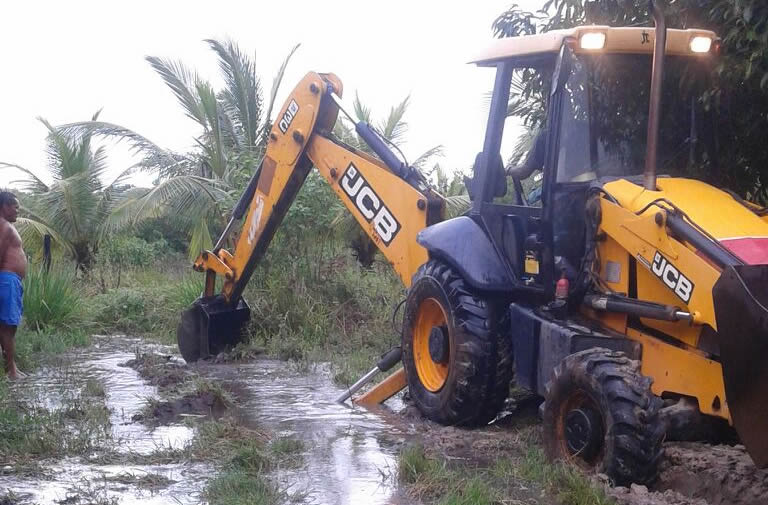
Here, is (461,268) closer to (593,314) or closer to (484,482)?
(593,314)

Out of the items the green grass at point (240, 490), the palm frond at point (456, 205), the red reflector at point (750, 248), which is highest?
the palm frond at point (456, 205)

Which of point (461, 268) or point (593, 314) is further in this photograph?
point (461, 268)

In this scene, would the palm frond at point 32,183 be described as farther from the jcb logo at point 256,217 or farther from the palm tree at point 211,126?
the jcb logo at point 256,217

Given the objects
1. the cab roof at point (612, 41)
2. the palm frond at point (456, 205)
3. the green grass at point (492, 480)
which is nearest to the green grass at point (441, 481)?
the green grass at point (492, 480)

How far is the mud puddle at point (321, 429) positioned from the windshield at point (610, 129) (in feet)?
7.62

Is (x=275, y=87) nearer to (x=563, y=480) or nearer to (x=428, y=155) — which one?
(x=428, y=155)

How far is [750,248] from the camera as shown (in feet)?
17.8

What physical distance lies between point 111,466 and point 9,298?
4090 millimetres

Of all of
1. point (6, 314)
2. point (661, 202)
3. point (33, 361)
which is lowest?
point (33, 361)

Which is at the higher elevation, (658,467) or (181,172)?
(181,172)

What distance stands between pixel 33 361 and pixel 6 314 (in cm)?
140

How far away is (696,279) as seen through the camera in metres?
5.40

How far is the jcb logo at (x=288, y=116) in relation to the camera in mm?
9945

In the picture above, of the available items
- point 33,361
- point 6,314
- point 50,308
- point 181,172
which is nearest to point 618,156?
point 6,314
